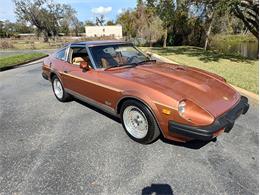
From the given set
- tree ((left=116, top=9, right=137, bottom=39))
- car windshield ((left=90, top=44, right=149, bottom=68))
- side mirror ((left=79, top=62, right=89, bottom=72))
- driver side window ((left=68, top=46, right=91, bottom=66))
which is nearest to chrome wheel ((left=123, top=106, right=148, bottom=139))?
car windshield ((left=90, top=44, right=149, bottom=68))

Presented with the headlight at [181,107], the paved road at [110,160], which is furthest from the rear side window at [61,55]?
the headlight at [181,107]

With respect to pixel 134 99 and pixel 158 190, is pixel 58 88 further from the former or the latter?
pixel 158 190

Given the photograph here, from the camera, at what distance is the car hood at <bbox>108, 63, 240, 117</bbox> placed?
3220 mm

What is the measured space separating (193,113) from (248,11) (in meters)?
12.7

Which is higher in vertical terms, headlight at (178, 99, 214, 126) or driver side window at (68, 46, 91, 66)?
driver side window at (68, 46, 91, 66)

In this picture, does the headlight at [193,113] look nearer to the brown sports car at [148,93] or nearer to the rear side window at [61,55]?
the brown sports car at [148,93]

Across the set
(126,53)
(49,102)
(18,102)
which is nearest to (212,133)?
(126,53)

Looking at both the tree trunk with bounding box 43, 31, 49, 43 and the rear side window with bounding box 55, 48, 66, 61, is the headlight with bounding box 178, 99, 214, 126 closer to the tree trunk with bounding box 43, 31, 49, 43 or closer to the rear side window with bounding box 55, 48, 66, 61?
the rear side window with bounding box 55, 48, 66, 61

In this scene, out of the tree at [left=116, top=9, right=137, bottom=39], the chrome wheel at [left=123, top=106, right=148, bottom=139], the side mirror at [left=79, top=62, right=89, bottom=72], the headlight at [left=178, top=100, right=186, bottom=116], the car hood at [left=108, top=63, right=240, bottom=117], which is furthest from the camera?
the tree at [left=116, top=9, right=137, bottom=39]

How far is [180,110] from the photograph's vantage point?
3.04 meters

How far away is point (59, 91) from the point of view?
5828 mm

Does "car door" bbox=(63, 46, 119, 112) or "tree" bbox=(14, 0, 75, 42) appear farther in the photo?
"tree" bbox=(14, 0, 75, 42)

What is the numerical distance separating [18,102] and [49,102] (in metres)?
0.80

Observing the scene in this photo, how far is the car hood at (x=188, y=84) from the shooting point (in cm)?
322
